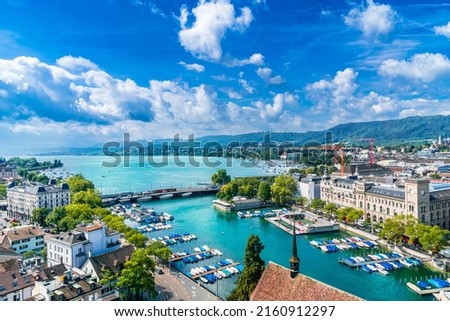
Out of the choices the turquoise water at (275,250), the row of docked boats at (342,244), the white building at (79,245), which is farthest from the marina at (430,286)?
the white building at (79,245)

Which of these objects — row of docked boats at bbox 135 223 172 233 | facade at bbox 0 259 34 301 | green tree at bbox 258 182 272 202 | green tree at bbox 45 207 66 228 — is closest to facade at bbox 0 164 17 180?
green tree at bbox 45 207 66 228

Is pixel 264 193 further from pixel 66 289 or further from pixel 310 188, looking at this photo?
pixel 66 289

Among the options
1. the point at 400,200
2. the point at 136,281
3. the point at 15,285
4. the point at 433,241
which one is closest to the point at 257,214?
the point at 400,200

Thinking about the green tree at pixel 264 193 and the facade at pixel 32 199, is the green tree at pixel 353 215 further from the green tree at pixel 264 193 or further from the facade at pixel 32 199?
the facade at pixel 32 199

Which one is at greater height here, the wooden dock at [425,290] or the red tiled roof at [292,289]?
the red tiled roof at [292,289]

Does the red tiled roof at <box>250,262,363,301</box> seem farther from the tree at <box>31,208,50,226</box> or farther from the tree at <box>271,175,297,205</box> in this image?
the tree at <box>271,175,297,205</box>

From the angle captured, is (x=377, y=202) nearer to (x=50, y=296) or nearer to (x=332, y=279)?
(x=332, y=279)

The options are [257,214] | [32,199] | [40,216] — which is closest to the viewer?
[40,216]
